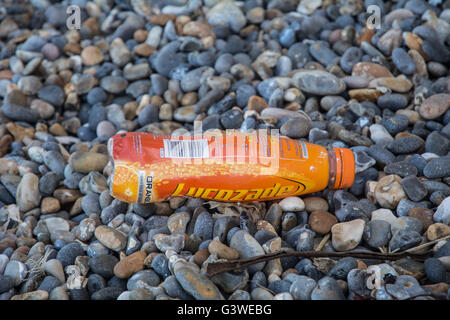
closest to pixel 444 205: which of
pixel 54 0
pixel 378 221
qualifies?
pixel 378 221

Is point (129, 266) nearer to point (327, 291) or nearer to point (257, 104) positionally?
point (327, 291)

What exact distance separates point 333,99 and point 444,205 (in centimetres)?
55

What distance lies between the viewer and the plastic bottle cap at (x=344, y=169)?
1.27m

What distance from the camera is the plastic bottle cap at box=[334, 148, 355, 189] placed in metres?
1.27

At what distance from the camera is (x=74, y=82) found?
184 cm

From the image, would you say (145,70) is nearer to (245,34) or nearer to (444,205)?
(245,34)

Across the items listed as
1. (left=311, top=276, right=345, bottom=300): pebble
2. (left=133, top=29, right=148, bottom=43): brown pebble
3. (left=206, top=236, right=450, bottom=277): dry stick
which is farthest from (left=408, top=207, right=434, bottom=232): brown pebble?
(left=133, top=29, right=148, bottom=43): brown pebble

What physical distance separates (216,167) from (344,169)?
1.13 feet

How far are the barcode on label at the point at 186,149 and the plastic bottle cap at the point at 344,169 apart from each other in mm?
354

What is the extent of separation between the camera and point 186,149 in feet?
3.96

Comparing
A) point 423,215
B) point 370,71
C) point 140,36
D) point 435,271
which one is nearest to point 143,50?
point 140,36

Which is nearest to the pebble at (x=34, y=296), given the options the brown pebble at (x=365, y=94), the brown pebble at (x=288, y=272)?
the brown pebble at (x=288, y=272)

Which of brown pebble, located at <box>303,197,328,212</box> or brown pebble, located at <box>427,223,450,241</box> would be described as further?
brown pebble, located at <box>303,197,328,212</box>

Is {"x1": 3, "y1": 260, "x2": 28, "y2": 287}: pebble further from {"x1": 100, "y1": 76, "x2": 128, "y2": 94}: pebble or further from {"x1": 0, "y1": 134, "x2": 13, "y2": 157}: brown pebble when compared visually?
{"x1": 100, "y1": 76, "x2": 128, "y2": 94}: pebble
